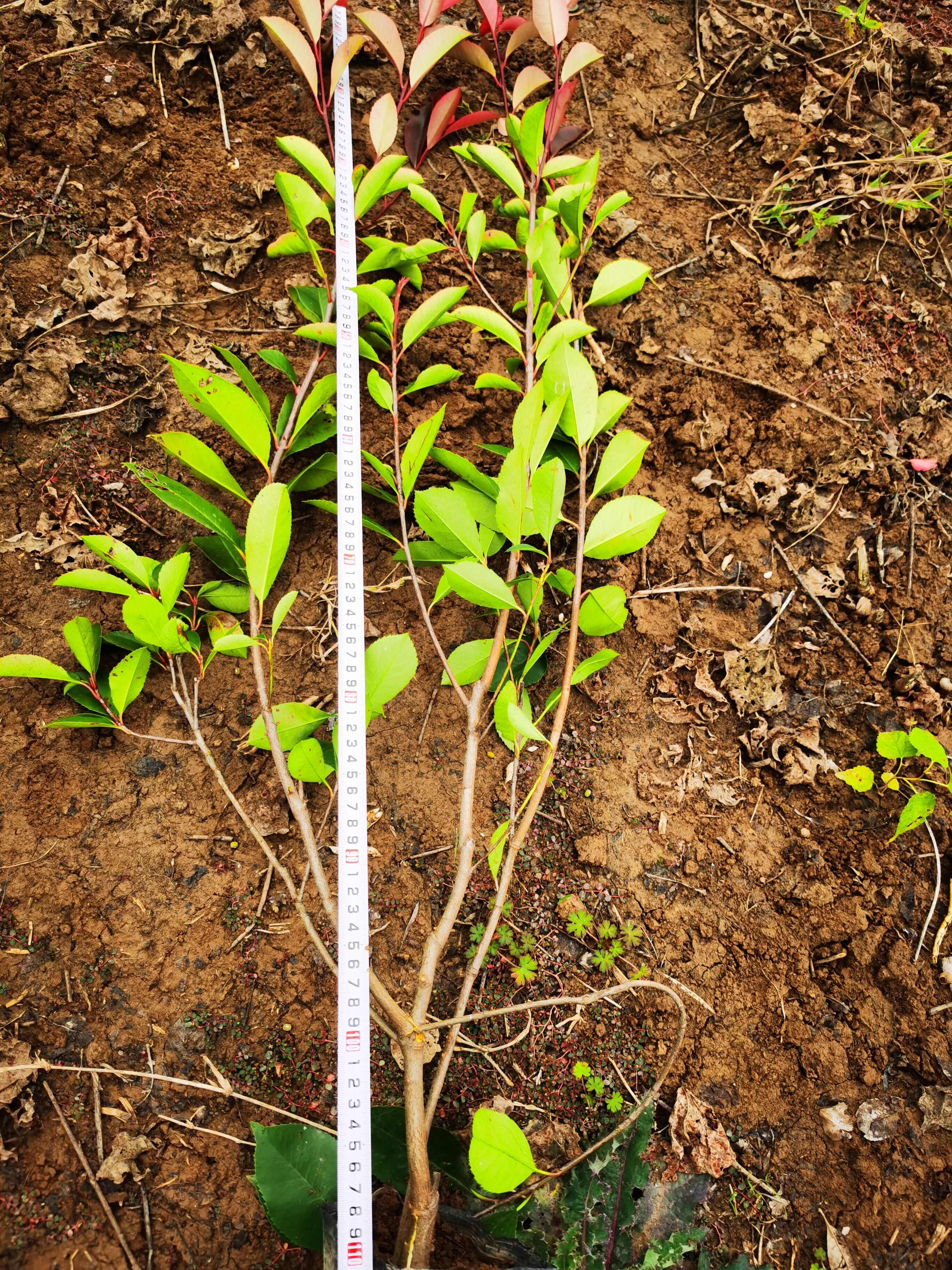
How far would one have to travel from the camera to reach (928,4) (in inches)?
84.8

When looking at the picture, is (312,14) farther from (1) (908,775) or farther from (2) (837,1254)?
(2) (837,1254)

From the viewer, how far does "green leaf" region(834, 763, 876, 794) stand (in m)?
1.58

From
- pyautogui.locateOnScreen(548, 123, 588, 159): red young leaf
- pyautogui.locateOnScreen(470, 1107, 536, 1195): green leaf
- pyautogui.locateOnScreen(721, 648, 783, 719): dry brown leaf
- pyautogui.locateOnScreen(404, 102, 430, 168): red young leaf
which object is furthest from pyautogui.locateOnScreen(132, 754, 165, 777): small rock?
pyautogui.locateOnScreen(548, 123, 588, 159): red young leaf

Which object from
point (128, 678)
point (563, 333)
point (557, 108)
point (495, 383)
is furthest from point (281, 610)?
point (557, 108)

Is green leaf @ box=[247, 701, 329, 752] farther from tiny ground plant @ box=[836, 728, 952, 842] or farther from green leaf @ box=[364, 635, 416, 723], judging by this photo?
tiny ground plant @ box=[836, 728, 952, 842]

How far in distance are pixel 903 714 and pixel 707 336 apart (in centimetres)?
100

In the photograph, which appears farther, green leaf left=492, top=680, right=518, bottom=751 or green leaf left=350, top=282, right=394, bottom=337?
green leaf left=350, top=282, right=394, bottom=337

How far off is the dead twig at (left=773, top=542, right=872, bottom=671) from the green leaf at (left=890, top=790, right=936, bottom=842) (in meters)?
0.29

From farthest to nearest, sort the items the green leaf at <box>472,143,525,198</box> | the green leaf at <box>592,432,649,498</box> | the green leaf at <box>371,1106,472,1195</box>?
the green leaf at <box>472,143,525,198</box> < the green leaf at <box>592,432,649,498</box> < the green leaf at <box>371,1106,472,1195</box>

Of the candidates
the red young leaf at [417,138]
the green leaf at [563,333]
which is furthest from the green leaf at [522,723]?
the red young leaf at [417,138]

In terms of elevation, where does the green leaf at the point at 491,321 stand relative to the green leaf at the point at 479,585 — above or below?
above

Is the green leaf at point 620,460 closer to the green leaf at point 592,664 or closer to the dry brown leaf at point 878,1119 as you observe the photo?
the green leaf at point 592,664

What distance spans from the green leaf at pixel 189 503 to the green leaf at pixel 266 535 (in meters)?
0.15

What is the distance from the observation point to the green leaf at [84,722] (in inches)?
54.7
